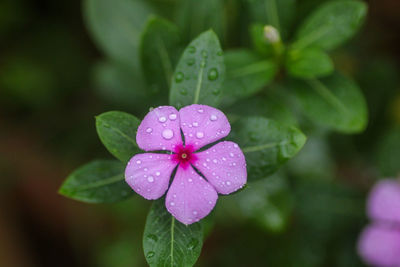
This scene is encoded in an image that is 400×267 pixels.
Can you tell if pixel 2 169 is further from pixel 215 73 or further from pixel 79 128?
pixel 215 73

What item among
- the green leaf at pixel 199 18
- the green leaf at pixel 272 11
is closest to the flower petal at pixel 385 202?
the green leaf at pixel 272 11

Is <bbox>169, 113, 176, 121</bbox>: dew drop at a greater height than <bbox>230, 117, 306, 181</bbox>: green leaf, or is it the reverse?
<bbox>169, 113, 176, 121</bbox>: dew drop

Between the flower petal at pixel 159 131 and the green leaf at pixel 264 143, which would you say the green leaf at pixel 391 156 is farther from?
the flower petal at pixel 159 131

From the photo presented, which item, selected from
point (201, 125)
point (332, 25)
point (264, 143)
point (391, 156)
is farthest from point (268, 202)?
point (201, 125)

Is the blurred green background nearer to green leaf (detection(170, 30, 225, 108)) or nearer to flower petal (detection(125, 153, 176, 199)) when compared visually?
green leaf (detection(170, 30, 225, 108))

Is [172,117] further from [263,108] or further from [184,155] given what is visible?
[263,108]

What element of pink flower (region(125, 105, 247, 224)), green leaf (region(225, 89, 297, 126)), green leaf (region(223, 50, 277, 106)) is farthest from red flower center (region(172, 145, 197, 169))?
green leaf (region(225, 89, 297, 126))
